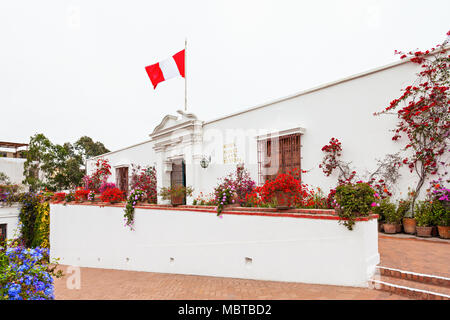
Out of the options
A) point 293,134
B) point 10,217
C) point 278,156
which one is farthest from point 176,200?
point 10,217

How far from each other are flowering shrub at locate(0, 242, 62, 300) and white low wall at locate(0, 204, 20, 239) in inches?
526

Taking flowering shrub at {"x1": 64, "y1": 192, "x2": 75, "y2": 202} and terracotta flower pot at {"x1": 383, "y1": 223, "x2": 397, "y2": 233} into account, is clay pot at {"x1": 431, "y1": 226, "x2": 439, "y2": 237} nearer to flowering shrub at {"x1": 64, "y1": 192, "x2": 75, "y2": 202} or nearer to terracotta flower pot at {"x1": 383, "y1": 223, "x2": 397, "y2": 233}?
terracotta flower pot at {"x1": 383, "y1": 223, "x2": 397, "y2": 233}

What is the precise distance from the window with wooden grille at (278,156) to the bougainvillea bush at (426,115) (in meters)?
2.21

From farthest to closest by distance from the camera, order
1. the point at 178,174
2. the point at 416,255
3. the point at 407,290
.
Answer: the point at 178,174
the point at 416,255
the point at 407,290

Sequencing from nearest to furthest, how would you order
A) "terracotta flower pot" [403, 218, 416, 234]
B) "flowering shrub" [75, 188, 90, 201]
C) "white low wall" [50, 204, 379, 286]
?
1. "white low wall" [50, 204, 379, 286]
2. "terracotta flower pot" [403, 218, 416, 234]
3. "flowering shrub" [75, 188, 90, 201]

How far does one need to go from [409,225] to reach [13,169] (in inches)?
902

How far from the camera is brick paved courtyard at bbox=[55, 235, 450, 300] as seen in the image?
11.5ft

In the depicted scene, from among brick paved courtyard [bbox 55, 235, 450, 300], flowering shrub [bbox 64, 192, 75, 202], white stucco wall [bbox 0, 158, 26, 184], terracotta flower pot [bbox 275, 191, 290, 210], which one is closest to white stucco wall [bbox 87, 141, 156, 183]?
flowering shrub [bbox 64, 192, 75, 202]

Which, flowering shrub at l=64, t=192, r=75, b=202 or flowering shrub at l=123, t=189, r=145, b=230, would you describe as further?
flowering shrub at l=64, t=192, r=75, b=202

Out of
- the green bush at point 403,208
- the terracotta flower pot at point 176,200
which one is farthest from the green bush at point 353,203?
the terracotta flower pot at point 176,200

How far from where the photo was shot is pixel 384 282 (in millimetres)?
3404

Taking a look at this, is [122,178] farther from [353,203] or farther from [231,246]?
[353,203]

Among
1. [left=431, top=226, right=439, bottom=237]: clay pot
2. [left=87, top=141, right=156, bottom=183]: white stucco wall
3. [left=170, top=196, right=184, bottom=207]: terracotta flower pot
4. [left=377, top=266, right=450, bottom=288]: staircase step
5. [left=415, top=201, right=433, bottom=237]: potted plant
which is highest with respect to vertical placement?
[left=87, top=141, right=156, bottom=183]: white stucco wall

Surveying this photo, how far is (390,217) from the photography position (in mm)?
5270
